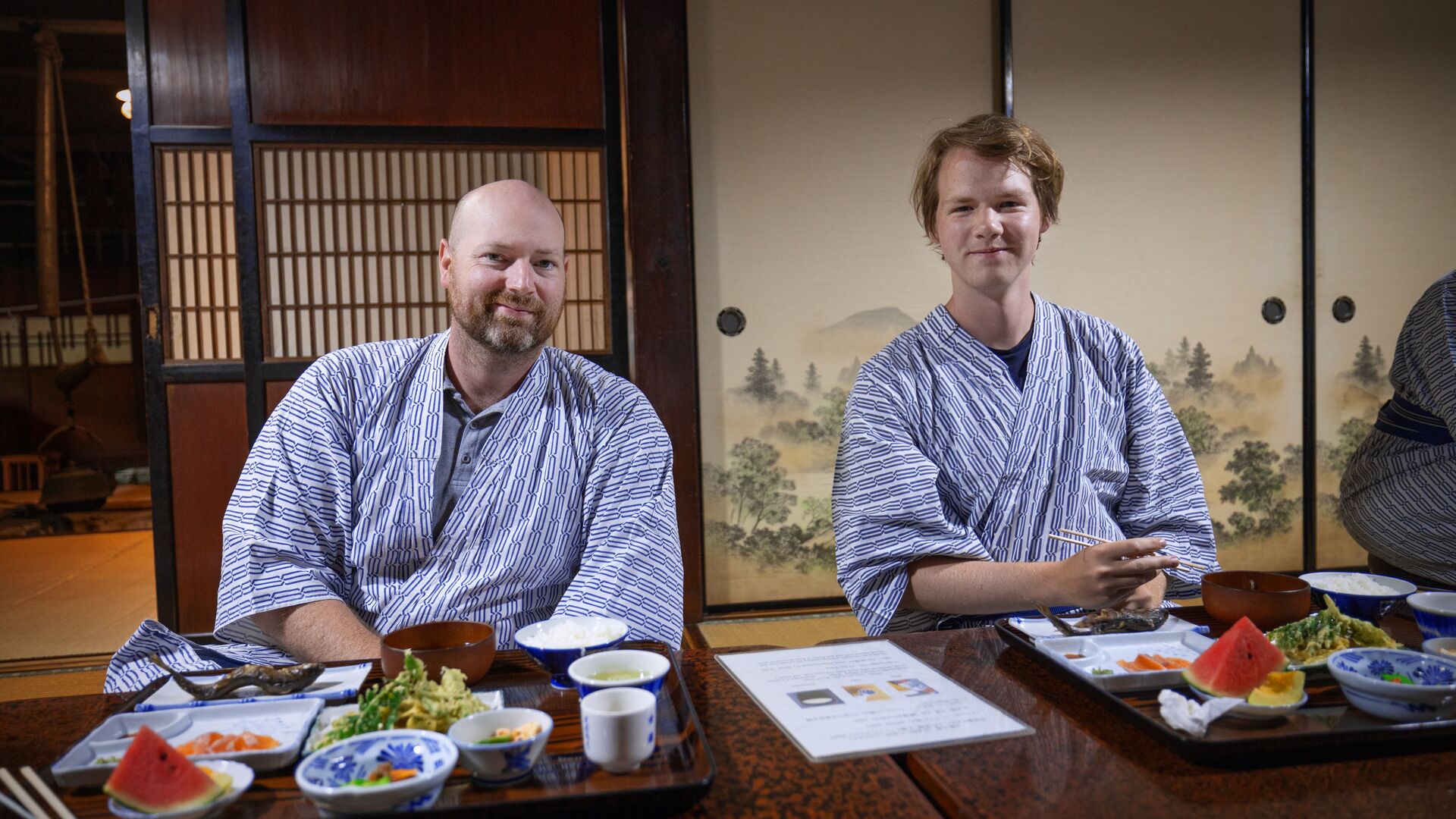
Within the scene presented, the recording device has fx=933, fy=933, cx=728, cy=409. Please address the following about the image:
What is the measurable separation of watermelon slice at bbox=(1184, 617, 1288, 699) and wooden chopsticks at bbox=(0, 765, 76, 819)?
1.20 m

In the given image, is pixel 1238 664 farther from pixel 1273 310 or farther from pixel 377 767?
pixel 1273 310

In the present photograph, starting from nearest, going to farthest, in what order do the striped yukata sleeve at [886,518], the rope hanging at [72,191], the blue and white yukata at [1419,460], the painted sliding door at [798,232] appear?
the striped yukata sleeve at [886,518], the blue and white yukata at [1419,460], the painted sliding door at [798,232], the rope hanging at [72,191]

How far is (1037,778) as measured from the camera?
93cm

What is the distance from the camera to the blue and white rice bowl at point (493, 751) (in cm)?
91

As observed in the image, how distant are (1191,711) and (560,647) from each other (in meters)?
0.74

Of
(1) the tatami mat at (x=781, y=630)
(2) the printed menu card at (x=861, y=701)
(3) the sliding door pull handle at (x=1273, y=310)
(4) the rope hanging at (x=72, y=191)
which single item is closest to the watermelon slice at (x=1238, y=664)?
(2) the printed menu card at (x=861, y=701)

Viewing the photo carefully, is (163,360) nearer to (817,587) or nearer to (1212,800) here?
(817,587)

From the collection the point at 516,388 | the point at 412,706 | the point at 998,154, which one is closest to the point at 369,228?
the point at 516,388

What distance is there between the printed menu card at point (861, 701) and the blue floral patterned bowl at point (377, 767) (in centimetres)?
38

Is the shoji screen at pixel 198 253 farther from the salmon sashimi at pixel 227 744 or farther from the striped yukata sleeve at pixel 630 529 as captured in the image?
the salmon sashimi at pixel 227 744

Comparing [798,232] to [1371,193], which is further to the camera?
[1371,193]

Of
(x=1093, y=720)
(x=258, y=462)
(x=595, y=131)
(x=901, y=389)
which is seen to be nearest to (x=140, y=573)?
(x=595, y=131)

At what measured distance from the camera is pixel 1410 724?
985 mm

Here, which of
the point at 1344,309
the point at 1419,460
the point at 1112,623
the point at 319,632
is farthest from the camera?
the point at 1344,309
